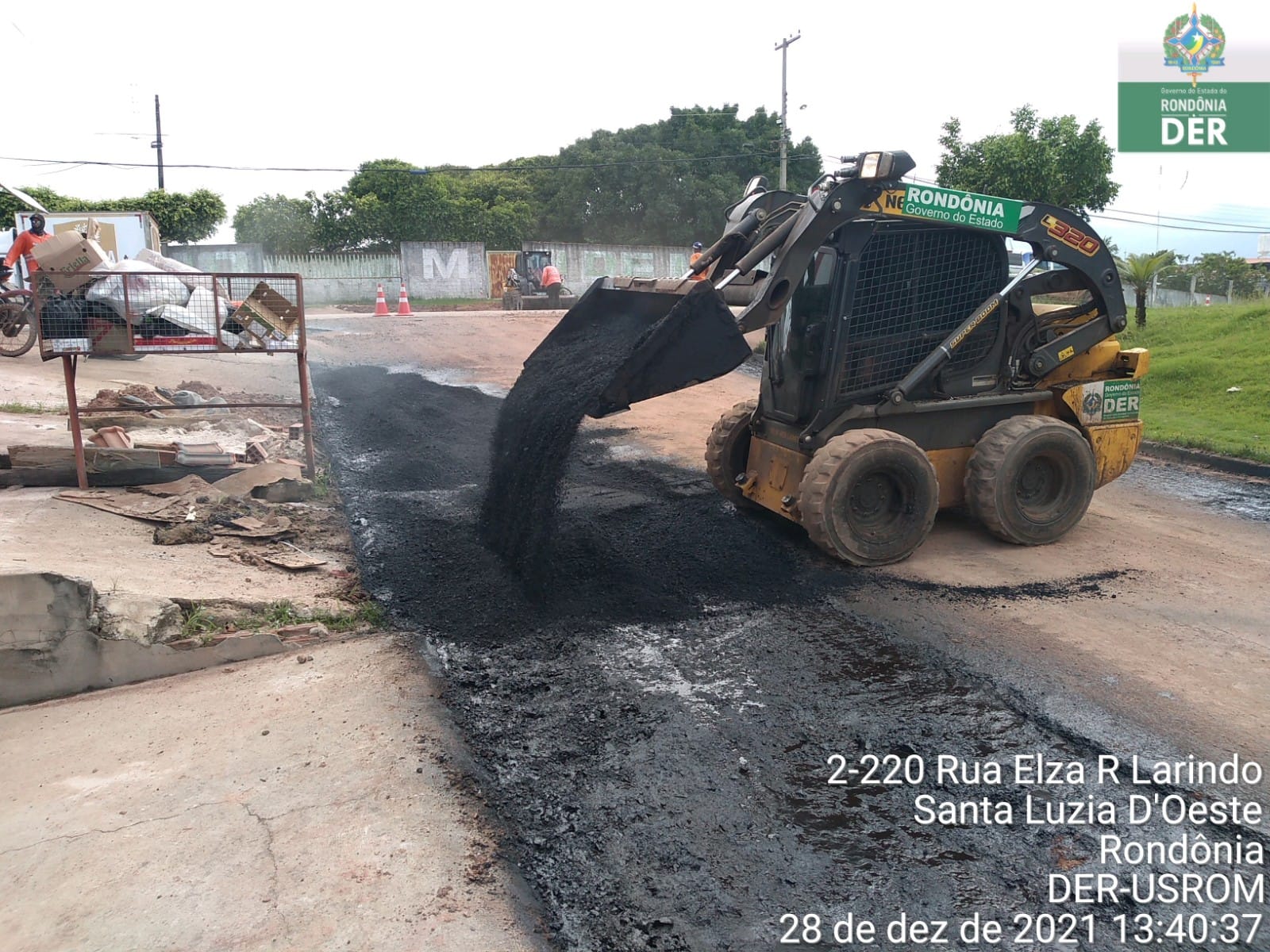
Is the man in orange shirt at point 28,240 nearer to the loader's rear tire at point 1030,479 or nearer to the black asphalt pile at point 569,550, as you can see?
the black asphalt pile at point 569,550

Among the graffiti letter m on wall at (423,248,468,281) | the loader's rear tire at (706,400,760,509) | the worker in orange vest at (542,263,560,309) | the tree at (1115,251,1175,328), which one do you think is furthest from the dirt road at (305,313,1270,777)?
the graffiti letter m on wall at (423,248,468,281)

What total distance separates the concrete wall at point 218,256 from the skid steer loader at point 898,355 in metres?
26.8

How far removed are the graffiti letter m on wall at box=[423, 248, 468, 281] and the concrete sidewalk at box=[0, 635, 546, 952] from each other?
29.4 meters

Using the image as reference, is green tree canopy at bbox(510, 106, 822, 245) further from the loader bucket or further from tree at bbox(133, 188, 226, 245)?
the loader bucket

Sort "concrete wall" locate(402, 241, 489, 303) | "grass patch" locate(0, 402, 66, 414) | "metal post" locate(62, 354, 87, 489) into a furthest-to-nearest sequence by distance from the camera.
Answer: "concrete wall" locate(402, 241, 489, 303) < "grass patch" locate(0, 402, 66, 414) < "metal post" locate(62, 354, 87, 489)

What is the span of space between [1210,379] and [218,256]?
94.1ft

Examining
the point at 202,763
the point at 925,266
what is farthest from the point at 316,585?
the point at 925,266

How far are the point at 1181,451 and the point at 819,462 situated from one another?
6147 millimetres

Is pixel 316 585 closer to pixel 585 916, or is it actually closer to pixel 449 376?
pixel 585 916

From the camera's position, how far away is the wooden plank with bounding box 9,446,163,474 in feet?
23.3

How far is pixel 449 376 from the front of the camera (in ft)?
50.7

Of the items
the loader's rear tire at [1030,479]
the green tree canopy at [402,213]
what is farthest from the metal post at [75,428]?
the green tree canopy at [402,213]

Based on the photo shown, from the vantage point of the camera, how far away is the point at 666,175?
143 feet

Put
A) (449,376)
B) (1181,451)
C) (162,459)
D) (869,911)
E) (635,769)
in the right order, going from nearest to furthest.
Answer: (869,911) → (635,769) → (162,459) → (1181,451) → (449,376)
